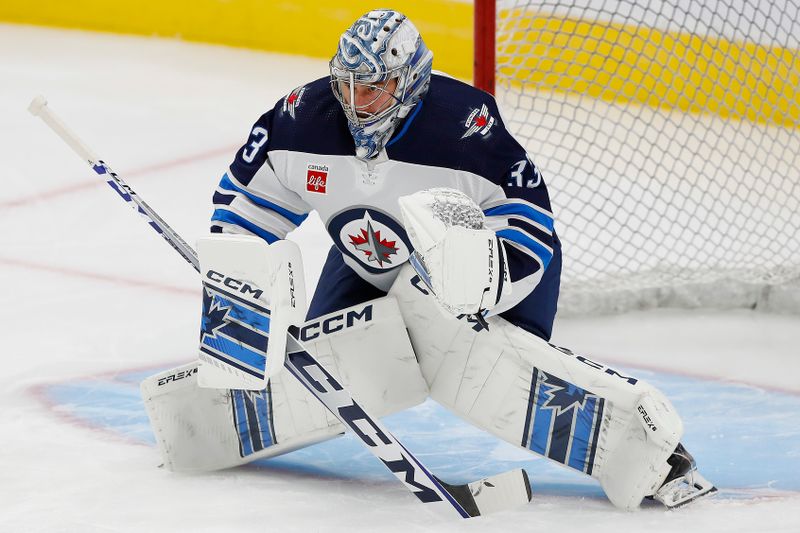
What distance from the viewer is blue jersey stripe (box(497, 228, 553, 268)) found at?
7.71 ft

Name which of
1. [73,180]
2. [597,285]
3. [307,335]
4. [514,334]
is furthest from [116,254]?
[514,334]

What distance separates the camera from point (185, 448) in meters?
2.55

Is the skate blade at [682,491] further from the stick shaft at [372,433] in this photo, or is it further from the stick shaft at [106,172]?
the stick shaft at [106,172]

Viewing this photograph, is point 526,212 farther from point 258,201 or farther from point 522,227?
point 258,201

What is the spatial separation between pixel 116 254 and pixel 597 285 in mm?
1451

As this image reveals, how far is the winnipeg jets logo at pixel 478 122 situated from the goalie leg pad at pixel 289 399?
0.37 m

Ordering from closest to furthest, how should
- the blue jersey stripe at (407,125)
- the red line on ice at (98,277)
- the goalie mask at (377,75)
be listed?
the goalie mask at (377,75) → the blue jersey stripe at (407,125) → the red line on ice at (98,277)

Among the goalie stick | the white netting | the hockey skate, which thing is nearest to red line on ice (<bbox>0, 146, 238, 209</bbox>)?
the white netting

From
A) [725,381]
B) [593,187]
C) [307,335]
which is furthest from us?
[593,187]

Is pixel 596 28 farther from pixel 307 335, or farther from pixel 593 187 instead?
pixel 307 335

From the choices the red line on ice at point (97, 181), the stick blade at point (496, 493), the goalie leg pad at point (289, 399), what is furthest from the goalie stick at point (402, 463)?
the red line on ice at point (97, 181)

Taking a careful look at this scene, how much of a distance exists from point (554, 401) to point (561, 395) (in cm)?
2

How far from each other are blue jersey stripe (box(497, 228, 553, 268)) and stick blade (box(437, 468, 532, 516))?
387mm

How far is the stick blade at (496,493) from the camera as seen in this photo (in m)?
2.37
